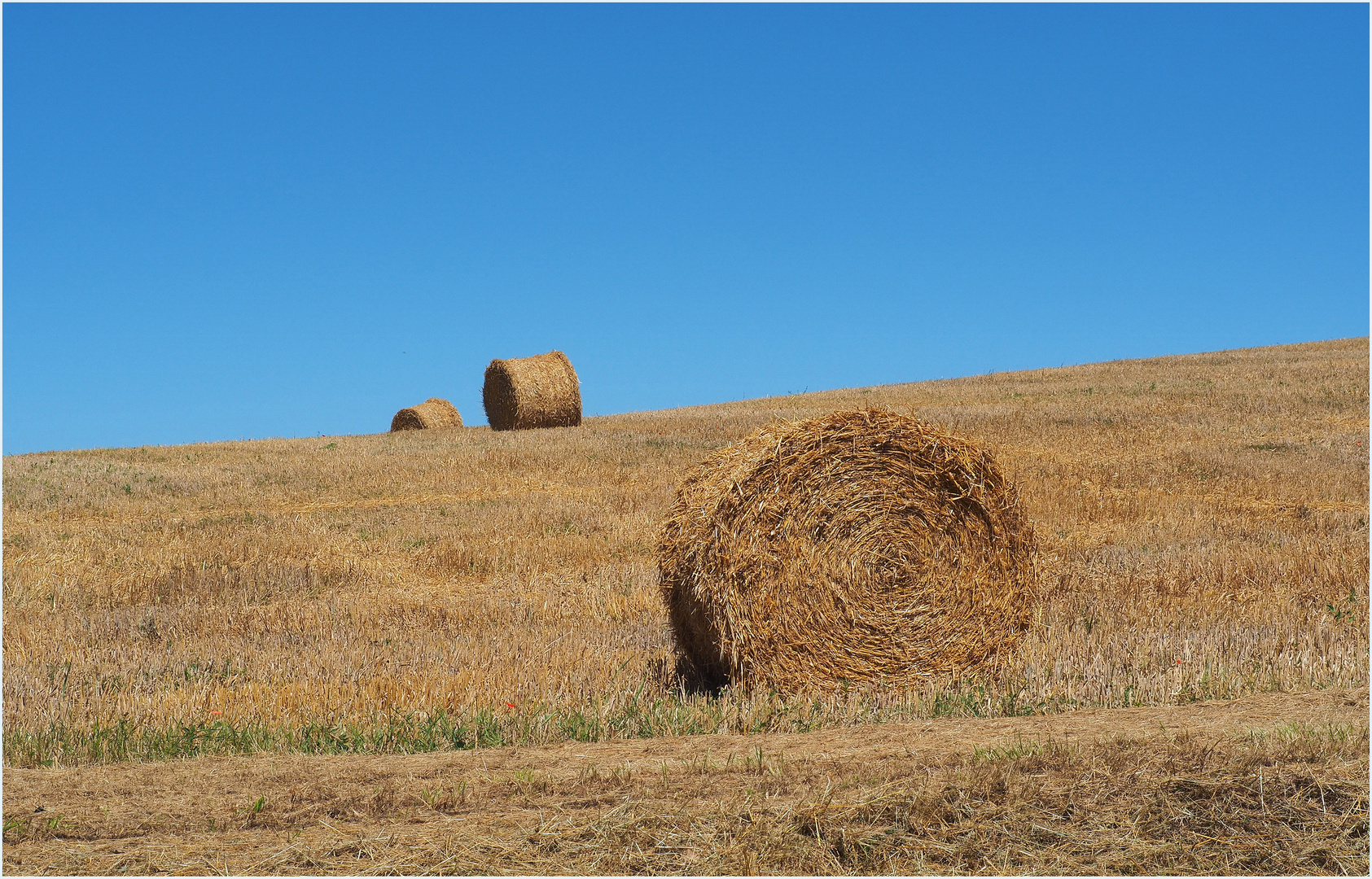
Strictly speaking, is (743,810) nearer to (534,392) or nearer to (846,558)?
(846,558)

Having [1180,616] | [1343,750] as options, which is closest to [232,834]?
[1343,750]

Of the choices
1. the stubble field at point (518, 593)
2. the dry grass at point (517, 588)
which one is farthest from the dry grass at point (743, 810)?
the dry grass at point (517, 588)

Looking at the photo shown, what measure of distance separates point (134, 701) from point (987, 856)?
18.4 ft

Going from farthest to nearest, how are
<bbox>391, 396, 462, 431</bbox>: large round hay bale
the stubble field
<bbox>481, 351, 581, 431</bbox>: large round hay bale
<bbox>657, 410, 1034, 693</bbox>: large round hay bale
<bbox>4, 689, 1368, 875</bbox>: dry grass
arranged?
<bbox>391, 396, 462, 431</bbox>: large round hay bale
<bbox>481, 351, 581, 431</bbox>: large round hay bale
<bbox>657, 410, 1034, 693</bbox>: large round hay bale
the stubble field
<bbox>4, 689, 1368, 875</bbox>: dry grass

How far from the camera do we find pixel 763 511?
25.2 feet

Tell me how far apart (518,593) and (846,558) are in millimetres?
3974

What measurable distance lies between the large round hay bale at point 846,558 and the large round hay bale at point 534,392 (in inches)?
702

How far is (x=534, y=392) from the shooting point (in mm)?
25688

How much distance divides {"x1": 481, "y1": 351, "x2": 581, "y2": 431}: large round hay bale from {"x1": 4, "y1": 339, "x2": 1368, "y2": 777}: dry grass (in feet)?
10.8

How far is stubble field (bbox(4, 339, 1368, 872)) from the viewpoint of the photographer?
22.2 ft

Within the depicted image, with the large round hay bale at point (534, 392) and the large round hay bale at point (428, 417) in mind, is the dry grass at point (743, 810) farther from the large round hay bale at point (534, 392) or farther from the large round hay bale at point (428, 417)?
the large round hay bale at point (428, 417)

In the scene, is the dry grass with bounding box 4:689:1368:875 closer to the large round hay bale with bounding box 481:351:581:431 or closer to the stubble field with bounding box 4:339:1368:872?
the stubble field with bounding box 4:339:1368:872

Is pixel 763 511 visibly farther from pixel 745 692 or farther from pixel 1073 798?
pixel 1073 798

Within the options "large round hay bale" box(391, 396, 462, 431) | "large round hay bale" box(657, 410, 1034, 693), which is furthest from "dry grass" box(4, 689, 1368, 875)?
"large round hay bale" box(391, 396, 462, 431)
